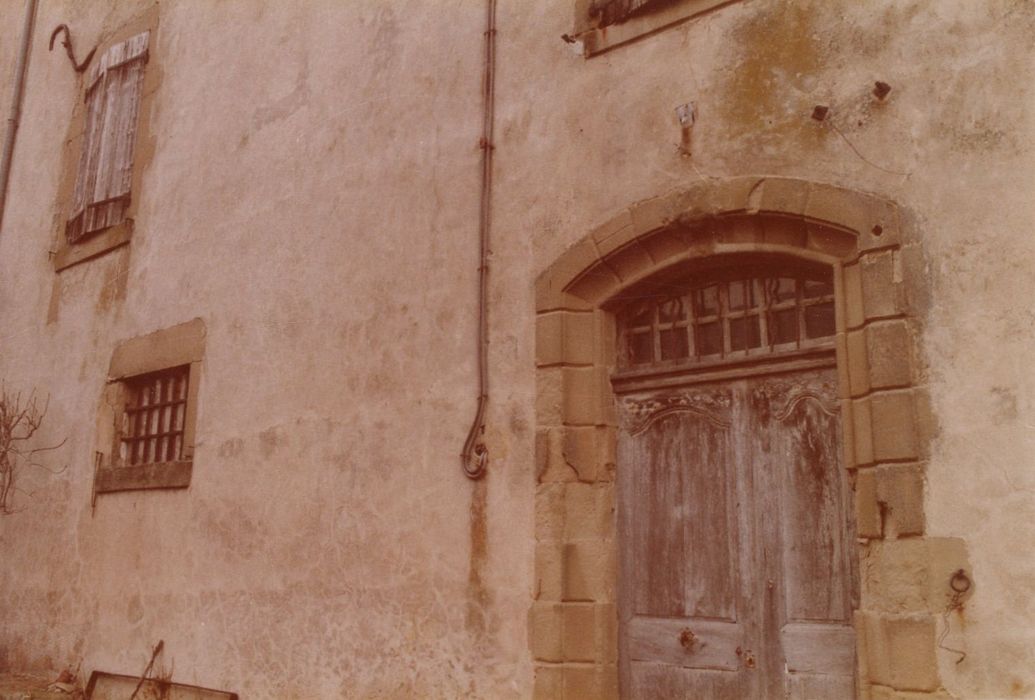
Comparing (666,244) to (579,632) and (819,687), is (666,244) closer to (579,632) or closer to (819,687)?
(579,632)

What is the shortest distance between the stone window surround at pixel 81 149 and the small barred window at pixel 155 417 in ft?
3.97

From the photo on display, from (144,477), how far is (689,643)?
166 inches

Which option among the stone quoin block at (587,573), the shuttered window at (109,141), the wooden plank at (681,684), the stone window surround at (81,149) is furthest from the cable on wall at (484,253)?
the shuttered window at (109,141)

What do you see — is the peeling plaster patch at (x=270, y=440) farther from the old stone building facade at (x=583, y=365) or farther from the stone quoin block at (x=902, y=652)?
the stone quoin block at (x=902, y=652)

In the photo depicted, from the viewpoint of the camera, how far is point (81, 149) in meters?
8.48

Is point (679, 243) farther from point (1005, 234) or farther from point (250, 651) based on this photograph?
point (250, 651)

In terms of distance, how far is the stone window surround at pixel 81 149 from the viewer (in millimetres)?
7746

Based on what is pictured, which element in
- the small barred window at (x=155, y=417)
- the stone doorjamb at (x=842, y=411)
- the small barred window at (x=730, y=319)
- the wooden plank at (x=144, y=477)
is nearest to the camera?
the stone doorjamb at (x=842, y=411)

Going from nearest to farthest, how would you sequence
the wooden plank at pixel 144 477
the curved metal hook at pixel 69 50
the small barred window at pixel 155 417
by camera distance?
1. the wooden plank at pixel 144 477
2. the small barred window at pixel 155 417
3. the curved metal hook at pixel 69 50

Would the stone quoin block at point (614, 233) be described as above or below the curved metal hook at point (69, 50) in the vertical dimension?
below

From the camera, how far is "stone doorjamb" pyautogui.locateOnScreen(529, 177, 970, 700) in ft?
12.0

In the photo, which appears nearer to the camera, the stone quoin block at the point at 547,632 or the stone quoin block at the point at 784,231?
the stone quoin block at the point at 784,231

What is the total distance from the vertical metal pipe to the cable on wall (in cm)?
603

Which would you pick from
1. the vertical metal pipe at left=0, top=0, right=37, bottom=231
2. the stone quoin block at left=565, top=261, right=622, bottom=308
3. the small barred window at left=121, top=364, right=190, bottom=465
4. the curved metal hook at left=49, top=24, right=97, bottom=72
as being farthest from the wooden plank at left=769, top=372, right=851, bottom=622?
the vertical metal pipe at left=0, top=0, right=37, bottom=231
